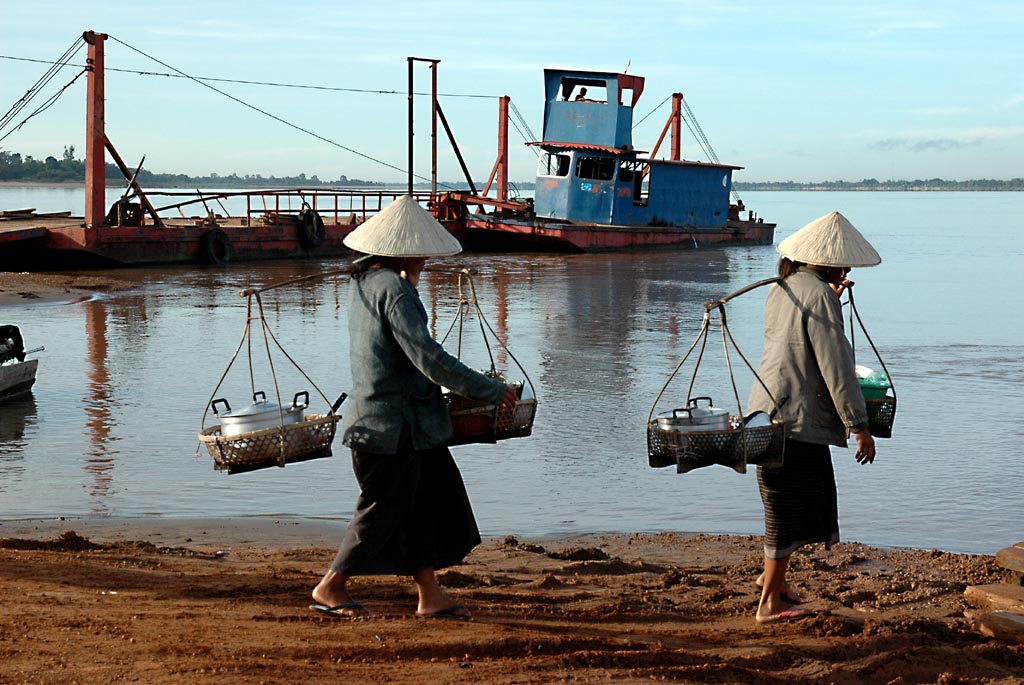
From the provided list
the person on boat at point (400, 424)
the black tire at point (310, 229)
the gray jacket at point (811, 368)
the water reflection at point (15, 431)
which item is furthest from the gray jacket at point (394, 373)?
the black tire at point (310, 229)

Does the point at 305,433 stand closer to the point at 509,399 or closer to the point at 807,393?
the point at 509,399

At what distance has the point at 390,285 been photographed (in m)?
4.29

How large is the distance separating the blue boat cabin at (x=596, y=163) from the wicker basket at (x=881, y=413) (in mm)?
28637

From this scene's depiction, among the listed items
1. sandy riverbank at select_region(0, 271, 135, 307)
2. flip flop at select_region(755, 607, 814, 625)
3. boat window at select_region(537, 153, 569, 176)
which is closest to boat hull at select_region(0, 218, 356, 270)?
sandy riverbank at select_region(0, 271, 135, 307)

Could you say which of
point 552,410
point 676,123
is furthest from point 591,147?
point 552,410

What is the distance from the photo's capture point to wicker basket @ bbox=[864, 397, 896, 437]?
207 inches

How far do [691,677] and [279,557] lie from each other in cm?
254

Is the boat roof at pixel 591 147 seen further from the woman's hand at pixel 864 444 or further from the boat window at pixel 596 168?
the woman's hand at pixel 864 444

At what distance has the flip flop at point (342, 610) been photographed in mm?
4426

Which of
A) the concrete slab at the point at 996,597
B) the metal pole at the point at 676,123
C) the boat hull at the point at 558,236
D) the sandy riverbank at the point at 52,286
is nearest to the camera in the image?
the concrete slab at the point at 996,597

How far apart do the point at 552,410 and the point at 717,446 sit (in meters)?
6.06

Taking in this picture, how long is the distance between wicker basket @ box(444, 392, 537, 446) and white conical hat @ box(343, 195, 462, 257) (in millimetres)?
598

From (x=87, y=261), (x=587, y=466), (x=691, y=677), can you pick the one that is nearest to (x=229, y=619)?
(x=691, y=677)

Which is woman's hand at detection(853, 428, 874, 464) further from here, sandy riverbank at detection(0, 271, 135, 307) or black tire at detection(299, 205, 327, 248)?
black tire at detection(299, 205, 327, 248)
